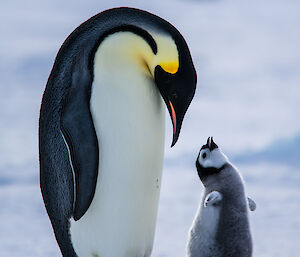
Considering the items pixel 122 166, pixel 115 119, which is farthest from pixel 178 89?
pixel 122 166

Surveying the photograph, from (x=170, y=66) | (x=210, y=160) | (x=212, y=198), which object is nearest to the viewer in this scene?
(x=170, y=66)

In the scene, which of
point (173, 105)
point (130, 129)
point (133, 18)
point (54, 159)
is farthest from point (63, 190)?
point (133, 18)

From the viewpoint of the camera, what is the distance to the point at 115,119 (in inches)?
107

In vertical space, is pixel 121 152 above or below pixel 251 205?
above

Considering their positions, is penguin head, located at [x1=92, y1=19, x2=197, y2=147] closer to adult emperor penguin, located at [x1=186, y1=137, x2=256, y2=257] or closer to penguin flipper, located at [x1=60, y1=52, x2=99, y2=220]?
penguin flipper, located at [x1=60, y1=52, x2=99, y2=220]

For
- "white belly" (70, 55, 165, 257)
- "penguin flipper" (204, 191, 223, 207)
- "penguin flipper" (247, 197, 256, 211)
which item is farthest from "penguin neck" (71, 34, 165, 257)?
"penguin flipper" (247, 197, 256, 211)

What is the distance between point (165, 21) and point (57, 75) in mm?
542

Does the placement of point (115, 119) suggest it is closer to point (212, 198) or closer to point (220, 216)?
point (212, 198)

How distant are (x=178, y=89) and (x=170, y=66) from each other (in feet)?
0.34

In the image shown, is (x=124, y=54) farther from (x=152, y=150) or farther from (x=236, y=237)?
(x=236, y=237)

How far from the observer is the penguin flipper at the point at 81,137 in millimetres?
2682

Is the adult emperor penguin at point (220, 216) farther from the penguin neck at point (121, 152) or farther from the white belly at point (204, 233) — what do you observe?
the penguin neck at point (121, 152)

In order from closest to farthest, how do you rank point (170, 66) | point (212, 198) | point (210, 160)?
point (170, 66) < point (212, 198) < point (210, 160)

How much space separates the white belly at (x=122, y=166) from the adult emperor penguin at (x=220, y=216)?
37 cm
